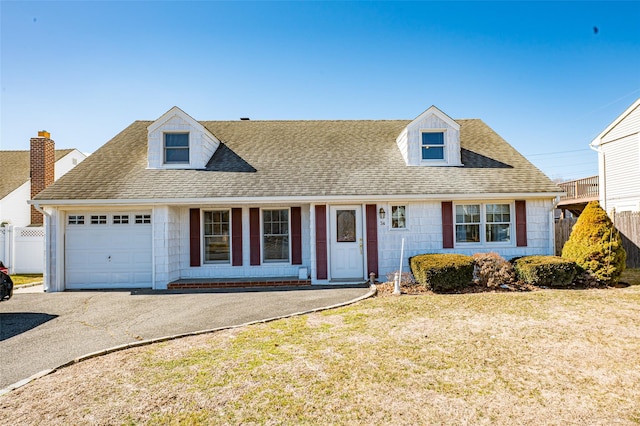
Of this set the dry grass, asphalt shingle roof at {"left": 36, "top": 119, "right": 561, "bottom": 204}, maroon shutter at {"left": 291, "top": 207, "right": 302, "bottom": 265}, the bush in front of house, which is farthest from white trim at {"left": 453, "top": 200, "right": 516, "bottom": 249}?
maroon shutter at {"left": 291, "top": 207, "right": 302, "bottom": 265}

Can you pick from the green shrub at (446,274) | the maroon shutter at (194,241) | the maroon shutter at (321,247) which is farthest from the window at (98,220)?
the green shrub at (446,274)

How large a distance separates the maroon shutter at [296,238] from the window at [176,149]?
4616 millimetres

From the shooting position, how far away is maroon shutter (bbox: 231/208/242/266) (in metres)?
12.3

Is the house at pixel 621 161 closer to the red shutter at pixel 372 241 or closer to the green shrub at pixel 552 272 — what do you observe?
the green shrub at pixel 552 272

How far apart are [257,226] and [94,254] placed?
17.9ft

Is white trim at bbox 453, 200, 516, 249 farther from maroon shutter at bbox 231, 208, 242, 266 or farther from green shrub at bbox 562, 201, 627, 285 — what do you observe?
maroon shutter at bbox 231, 208, 242, 266

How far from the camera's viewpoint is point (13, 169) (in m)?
20.3

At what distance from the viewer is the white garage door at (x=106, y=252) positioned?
38.4 ft

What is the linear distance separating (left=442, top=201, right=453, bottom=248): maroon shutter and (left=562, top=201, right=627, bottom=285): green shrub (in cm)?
343

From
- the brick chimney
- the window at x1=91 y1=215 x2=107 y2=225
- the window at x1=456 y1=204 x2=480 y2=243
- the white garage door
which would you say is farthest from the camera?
the brick chimney

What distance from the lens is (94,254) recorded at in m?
11.8

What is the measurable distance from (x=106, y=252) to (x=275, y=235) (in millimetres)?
5644

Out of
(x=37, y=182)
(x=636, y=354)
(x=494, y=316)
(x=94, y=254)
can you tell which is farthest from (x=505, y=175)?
(x=37, y=182)

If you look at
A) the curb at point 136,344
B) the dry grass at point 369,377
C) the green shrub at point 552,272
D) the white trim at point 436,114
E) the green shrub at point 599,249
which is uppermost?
the white trim at point 436,114
